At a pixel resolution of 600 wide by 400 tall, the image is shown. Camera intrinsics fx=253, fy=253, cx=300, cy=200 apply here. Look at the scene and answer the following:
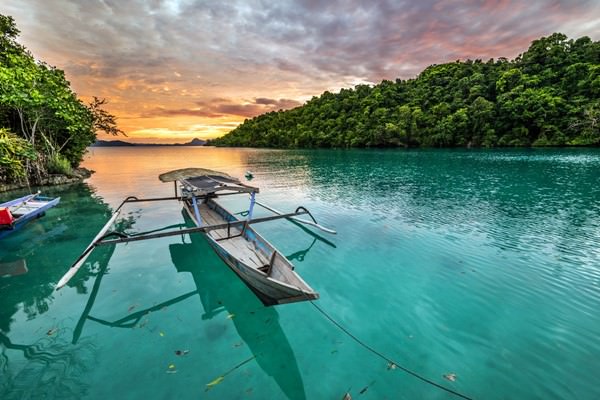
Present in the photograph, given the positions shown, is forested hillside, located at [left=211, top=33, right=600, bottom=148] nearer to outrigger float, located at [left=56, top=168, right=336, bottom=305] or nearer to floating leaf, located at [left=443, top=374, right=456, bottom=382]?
outrigger float, located at [left=56, top=168, right=336, bottom=305]

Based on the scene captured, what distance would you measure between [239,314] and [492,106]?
8452cm

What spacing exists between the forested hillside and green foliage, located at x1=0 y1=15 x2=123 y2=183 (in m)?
74.4

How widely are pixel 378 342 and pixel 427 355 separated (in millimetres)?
1015

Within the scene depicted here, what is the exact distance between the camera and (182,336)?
19.8 feet

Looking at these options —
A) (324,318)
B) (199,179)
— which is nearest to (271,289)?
(324,318)

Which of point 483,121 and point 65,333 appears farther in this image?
point 483,121

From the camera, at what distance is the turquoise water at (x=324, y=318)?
15.8 feet

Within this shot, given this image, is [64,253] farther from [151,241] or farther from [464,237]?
[464,237]

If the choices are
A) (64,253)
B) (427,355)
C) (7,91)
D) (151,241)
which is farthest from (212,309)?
(7,91)

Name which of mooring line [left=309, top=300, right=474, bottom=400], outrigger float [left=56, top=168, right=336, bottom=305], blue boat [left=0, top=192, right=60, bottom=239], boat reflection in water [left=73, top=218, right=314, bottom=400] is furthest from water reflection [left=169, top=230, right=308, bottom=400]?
blue boat [left=0, top=192, right=60, bottom=239]

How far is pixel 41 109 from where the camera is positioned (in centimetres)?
2241

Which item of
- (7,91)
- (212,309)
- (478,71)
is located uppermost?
(478,71)

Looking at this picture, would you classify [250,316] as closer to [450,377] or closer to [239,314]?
[239,314]

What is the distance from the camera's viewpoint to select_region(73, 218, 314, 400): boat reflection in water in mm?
5137
